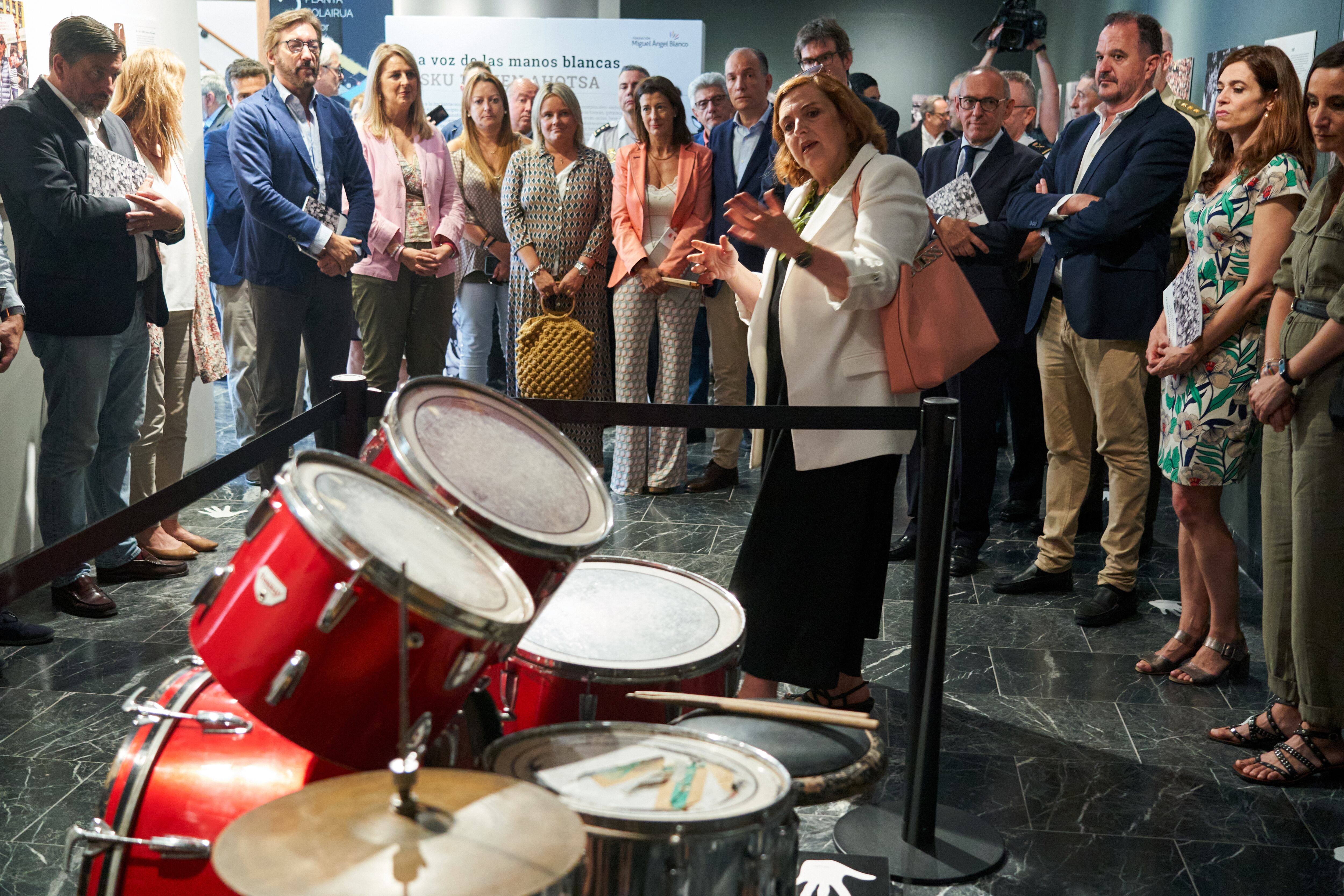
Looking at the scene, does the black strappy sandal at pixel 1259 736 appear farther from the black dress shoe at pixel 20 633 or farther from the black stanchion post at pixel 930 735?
the black dress shoe at pixel 20 633

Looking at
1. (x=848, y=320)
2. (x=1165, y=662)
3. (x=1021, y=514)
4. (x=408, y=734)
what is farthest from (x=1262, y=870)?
(x=1021, y=514)

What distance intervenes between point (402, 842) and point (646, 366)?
4.33 m

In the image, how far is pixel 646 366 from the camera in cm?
536

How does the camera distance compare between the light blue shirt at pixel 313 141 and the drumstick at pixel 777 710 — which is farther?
the light blue shirt at pixel 313 141

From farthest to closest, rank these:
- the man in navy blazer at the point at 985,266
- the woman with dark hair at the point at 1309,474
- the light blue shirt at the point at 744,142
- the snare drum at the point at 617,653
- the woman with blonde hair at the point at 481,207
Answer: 1. the woman with blonde hair at the point at 481,207
2. the light blue shirt at the point at 744,142
3. the man in navy blazer at the point at 985,266
4. the woman with dark hair at the point at 1309,474
5. the snare drum at the point at 617,653

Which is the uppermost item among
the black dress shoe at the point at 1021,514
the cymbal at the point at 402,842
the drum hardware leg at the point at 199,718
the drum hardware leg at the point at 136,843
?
the cymbal at the point at 402,842

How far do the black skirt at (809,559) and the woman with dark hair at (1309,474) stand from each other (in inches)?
33.3

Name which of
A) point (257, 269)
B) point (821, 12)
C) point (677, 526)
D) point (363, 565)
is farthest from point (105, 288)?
point (821, 12)

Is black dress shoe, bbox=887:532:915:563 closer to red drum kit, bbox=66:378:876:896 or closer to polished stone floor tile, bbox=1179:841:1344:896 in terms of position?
polished stone floor tile, bbox=1179:841:1344:896

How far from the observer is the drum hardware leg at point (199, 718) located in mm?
1554

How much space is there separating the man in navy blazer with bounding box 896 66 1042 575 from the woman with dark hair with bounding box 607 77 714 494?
1.18m

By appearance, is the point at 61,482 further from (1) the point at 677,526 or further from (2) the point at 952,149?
(2) the point at 952,149

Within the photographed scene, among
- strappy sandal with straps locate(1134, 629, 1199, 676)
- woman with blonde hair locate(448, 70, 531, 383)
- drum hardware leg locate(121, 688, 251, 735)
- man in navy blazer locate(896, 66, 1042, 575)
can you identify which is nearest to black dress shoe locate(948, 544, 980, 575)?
man in navy blazer locate(896, 66, 1042, 575)

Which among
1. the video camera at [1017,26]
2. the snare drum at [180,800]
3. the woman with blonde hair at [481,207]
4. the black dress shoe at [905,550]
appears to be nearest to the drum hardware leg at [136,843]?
the snare drum at [180,800]
